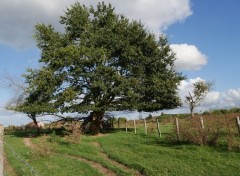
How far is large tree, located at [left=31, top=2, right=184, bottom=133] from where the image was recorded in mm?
37688

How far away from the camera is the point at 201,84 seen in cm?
7156

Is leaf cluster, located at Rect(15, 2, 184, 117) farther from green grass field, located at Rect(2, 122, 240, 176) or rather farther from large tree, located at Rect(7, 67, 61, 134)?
green grass field, located at Rect(2, 122, 240, 176)

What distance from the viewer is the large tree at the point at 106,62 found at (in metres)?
37.7

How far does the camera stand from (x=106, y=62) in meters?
39.8

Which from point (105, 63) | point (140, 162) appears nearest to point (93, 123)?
point (105, 63)

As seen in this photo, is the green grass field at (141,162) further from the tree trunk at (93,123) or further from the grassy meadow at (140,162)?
the tree trunk at (93,123)

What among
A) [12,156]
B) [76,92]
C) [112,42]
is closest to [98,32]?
[112,42]

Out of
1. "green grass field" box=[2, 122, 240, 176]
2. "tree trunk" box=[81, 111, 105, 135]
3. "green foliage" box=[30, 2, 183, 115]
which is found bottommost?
"green grass field" box=[2, 122, 240, 176]

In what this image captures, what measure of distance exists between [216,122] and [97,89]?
18.1 m

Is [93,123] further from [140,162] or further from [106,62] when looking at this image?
[140,162]

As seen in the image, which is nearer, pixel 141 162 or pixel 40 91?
pixel 141 162

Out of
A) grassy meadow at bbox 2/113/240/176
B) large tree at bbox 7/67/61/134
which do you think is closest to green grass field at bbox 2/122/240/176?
grassy meadow at bbox 2/113/240/176

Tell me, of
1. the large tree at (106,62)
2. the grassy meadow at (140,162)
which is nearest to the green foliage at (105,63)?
the large tree at (106,62)

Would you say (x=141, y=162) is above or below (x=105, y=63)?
below
